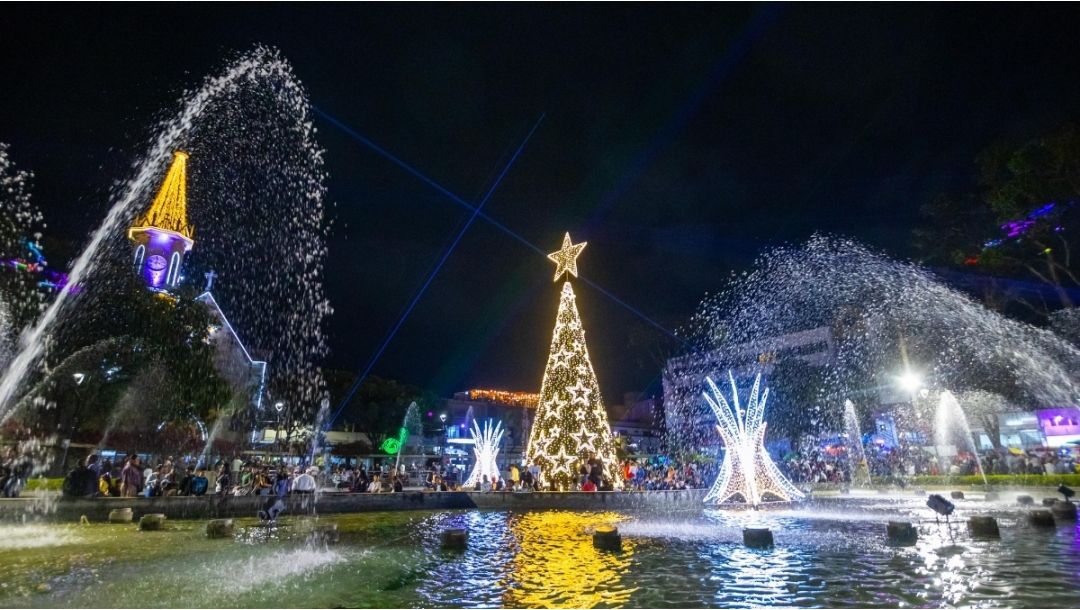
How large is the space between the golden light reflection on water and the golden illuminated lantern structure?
65.9 meters

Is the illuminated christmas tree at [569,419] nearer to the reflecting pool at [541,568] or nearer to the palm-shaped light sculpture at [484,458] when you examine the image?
the palm-shaped light sculpture at [484,458]

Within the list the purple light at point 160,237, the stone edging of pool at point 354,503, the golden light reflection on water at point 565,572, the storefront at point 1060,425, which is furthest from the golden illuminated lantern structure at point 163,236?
the storefront at point 1060,425

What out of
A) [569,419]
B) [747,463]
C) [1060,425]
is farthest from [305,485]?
[1060,425]

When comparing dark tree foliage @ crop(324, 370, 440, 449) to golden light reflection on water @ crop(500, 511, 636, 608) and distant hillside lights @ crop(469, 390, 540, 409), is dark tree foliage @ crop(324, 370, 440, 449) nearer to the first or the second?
distant hillside lights @ crop(469, 390, 540, 409)

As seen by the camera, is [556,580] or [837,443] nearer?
[556,580]

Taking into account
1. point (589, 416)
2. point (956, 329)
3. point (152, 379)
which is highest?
point (956, 329)

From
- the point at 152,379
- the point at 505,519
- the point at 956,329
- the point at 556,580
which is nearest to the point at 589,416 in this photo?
the point at 505,519

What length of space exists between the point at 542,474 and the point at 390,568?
14.8 m

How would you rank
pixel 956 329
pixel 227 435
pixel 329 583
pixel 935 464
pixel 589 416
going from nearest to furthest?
pixel 329 583 → pixel 589 416 → pixel 956 329 → pixel 935 464 → pixel 227 435

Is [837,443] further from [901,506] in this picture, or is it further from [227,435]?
[227,435]

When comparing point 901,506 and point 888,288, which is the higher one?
point 888,288

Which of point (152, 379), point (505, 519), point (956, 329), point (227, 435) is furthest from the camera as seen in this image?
point (227, 435)

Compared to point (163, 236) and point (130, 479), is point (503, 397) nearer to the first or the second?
point (163, 236)

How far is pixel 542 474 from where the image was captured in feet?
74.5
